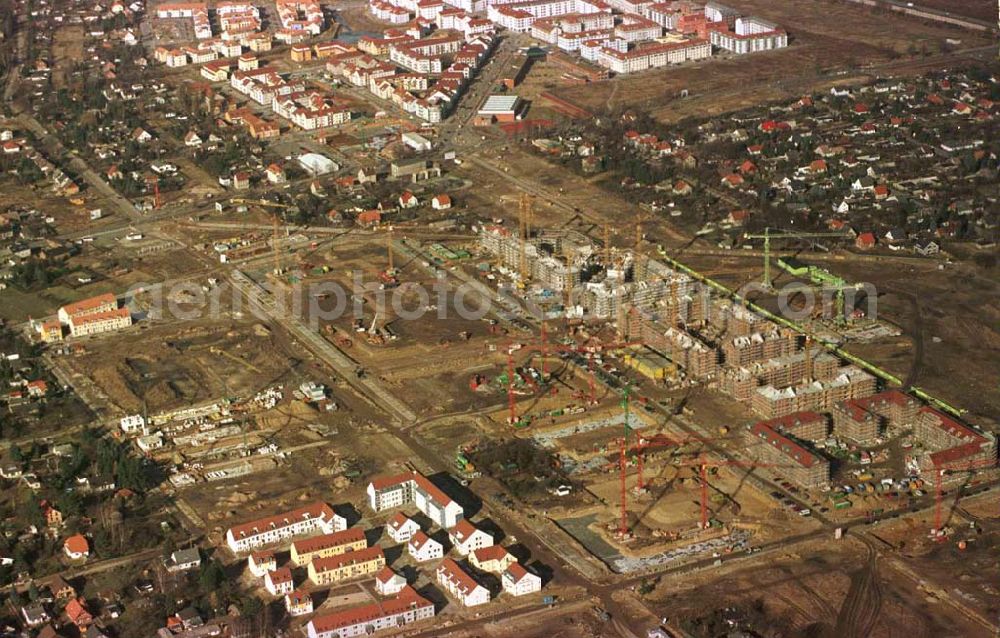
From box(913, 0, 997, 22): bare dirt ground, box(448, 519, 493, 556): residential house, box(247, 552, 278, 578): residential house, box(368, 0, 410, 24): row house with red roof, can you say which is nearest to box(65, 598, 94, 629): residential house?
Answer: box(247, 552, 278, 578): residential house

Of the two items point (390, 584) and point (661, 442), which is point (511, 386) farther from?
point (390, 584)

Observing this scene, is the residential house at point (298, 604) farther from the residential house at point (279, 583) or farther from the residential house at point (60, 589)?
the residential house at point (60, 589)

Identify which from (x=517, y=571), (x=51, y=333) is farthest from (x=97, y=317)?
(x=517, y=571)

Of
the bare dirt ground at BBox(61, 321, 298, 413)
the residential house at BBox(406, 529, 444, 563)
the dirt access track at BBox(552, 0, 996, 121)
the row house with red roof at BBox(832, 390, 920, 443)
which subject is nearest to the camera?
the residential house at BBox(406, 529, 444, 563)

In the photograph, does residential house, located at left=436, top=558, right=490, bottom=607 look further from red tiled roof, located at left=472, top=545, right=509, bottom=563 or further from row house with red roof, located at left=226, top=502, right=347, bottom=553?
row house with red roof, located at left=226, top=502, right=347, bottom=553

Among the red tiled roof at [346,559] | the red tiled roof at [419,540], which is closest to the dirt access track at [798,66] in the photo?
the red tiled roof at [419,540]

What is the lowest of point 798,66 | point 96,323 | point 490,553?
point 798,66

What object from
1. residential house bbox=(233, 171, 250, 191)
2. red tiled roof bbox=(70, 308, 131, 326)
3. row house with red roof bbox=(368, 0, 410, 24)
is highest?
red tiled roof bbox=(70, 308, 131, 326)
